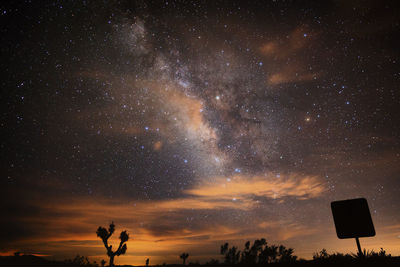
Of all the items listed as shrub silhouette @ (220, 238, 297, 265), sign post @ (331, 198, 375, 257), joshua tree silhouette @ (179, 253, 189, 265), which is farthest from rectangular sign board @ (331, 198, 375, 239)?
joshua tree silhouette @ (179, 253, 189, 265)

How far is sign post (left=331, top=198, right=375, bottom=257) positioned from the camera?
6.41 m

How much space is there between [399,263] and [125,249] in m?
22.8

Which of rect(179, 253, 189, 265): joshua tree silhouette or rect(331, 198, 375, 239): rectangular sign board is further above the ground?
rect(331, 198, 375, 239): rectangular sign board

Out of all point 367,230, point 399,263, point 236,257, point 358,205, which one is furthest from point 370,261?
point 236,257

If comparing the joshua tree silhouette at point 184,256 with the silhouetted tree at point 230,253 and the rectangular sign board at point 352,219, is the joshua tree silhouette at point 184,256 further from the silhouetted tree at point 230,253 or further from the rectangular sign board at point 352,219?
the rectangular sign board at point 352,219

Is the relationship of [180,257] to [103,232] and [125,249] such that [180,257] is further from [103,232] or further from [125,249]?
[103,232]

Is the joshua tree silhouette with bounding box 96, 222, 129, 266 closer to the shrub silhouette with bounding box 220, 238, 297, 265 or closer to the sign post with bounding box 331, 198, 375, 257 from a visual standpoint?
the shrub silhouette with bounding box 220, 238, 297, 265

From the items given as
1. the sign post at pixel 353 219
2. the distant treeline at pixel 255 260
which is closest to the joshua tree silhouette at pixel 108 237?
the distant treeline at pixel 255 260

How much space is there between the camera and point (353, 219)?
6.55m

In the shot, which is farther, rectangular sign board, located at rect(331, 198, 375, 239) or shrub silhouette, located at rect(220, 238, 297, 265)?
shrub silhouette, located at rect(220, 238, 297, 265)

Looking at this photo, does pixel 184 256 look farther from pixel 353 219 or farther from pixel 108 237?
pixel 353 219

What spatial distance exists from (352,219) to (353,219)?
0.08ft

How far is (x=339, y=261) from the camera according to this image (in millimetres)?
7109

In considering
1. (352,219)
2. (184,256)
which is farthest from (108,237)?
(352,219)
